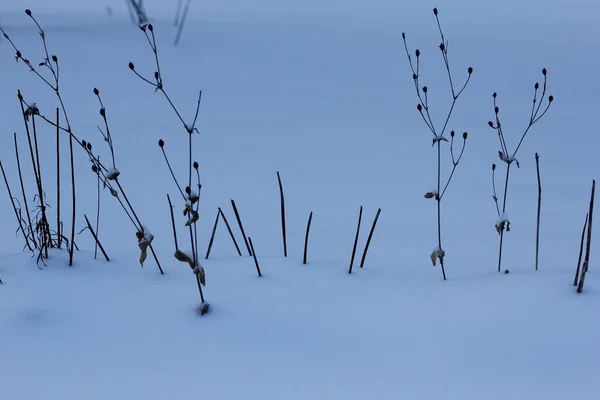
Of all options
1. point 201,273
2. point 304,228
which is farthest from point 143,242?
point 304,228

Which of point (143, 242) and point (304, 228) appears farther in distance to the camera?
point (304, 228)

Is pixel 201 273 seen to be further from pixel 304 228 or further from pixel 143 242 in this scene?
pixel 304 228

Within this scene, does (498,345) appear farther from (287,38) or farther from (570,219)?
(287,38)

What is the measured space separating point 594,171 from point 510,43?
302 cm

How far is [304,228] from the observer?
7.54ft

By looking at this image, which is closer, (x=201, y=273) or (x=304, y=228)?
(x=201, y=273)

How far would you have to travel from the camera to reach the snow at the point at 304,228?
1149 mm

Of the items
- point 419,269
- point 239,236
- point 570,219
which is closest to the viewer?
point 419,269

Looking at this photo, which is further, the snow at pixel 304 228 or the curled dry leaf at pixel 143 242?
the curled dry leaf at pixel 143 242

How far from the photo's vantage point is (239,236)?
2.19 m

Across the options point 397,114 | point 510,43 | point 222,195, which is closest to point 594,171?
point 397,114

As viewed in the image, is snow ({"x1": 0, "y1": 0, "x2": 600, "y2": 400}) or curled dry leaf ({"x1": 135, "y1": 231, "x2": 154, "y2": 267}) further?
curled dry leaf ({"x1": 135, "y1": 231, "x2": 154, "y2": 267})

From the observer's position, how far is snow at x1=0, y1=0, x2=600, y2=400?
115 centimetres

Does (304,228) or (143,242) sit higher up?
(143,242)
